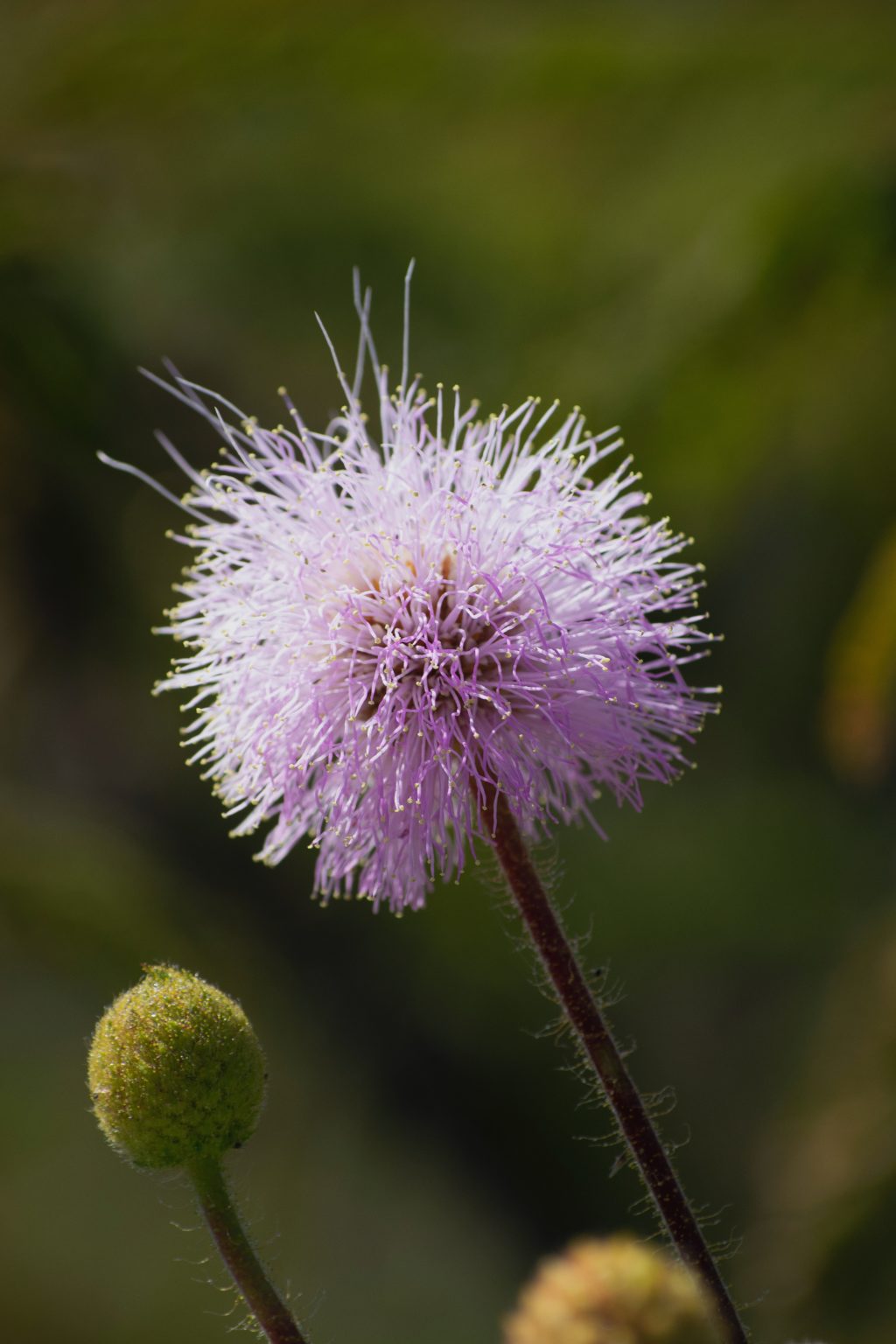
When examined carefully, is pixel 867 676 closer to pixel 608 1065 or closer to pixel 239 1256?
pixel 608 1065

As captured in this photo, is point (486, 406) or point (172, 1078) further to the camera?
point (486, 406)

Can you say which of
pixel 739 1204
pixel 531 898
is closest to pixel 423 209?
pixel 531 898

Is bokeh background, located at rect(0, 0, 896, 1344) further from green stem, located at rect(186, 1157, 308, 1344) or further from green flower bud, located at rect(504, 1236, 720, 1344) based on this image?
green flower bud, located at rect(504, 1236, 720, 1344)

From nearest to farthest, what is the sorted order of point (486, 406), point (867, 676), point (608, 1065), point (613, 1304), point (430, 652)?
point (613, 1304)
point (608, 1065)
point (430, 652)
point (867, 676)
point (486, 406)

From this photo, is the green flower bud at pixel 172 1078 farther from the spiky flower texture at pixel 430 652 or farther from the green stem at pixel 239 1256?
the spiky flower texture at pixel 430 652

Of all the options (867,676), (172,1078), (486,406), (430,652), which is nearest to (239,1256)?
(172,1078)

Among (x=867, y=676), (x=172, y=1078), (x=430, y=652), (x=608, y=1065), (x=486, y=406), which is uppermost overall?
(x=486, y=406)

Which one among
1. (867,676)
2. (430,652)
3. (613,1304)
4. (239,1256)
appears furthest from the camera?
(867,676)
